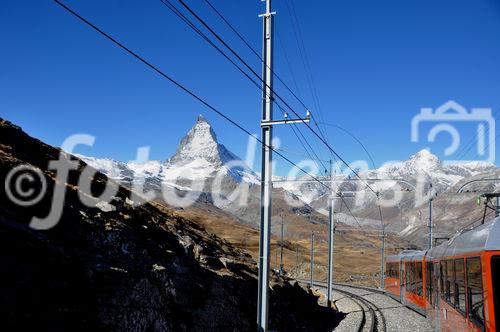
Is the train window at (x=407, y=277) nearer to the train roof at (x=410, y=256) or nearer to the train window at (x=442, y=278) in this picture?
the train roof at (x=410, y=256)

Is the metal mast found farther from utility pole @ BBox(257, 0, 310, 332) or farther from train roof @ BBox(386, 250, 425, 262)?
train roof @ BBox(386, 250, 425, 262)

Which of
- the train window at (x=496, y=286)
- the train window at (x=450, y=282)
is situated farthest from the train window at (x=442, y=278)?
the train window at (x=496, y=286)

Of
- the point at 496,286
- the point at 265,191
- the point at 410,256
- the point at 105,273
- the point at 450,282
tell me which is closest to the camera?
the point at 496,286

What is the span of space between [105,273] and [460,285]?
9595 millimetres

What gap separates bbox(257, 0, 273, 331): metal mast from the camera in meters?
16.5

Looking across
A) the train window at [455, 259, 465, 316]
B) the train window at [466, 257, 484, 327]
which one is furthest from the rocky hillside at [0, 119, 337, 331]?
the train window at [466, 257, 484, 327]

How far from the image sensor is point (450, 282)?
14609mm

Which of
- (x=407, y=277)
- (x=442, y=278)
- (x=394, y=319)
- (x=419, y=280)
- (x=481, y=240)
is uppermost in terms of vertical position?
(x=481, y=240)

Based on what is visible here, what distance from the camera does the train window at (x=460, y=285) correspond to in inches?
489

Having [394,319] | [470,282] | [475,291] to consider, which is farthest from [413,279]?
[475,291]

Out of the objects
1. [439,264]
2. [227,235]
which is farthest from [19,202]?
[227,235]

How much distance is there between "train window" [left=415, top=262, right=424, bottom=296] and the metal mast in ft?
42.3

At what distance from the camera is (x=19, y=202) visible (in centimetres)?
1395

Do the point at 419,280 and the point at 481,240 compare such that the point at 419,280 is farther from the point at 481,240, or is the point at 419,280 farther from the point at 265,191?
the point at 481,240
